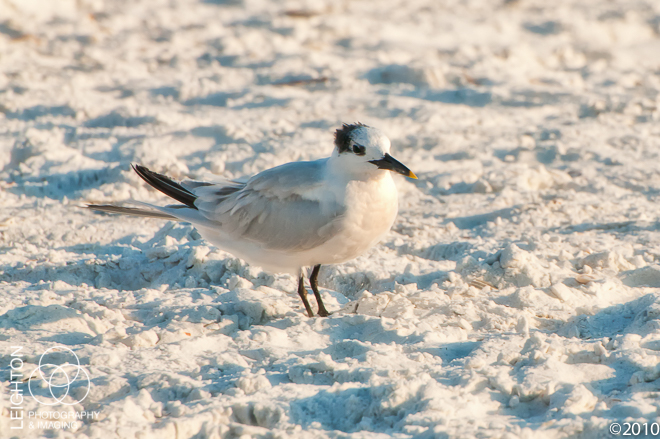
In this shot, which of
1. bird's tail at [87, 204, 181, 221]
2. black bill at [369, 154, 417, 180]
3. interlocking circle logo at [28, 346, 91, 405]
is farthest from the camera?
bird's tail at [87, 204, 181, 221]

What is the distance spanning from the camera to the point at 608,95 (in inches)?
213

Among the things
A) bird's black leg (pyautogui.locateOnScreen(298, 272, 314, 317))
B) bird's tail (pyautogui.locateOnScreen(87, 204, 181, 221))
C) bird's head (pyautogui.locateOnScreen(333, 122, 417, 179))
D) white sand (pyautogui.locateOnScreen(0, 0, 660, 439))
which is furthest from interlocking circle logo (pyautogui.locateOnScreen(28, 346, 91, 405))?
bird's head (pyautogui.locateOnScreen(333, 122, 417, 179))

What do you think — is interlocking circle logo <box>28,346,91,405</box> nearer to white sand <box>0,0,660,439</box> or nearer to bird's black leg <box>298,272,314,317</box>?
white sand <box>0,0,660,439</box>

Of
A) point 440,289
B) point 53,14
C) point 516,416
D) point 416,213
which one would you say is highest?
point 53,14

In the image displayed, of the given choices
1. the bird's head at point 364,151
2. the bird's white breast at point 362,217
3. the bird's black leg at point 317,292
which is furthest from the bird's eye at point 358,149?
the bird's black leg at point 317,292

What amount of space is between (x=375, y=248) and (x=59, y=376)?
1.75 m

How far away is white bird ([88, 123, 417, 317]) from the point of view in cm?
293

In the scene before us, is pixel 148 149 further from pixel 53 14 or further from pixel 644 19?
pixel 644 19

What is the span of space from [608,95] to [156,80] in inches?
141

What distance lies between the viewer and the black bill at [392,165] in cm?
285

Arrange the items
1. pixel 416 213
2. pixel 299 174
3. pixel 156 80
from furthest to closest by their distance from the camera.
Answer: pixel 156 80
pixel 416 213
pixel 299 174

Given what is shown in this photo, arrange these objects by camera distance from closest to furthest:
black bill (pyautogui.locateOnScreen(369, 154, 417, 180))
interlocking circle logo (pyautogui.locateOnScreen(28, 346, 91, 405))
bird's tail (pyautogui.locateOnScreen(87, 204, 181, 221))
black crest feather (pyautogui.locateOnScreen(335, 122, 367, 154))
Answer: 1. interlocking circle logo (pyautogui.locateOnScreen(28, 346, 91, 405))
2. black bill (pyautogui.locateOnScreen(369, 154, 417, 180))
3. black crest feather (pyautogui.locateOnScreen(335, 122, 367, 154))
4. bird's tail (pyautogui.locateOnScreen(87, 204, 181, 221))

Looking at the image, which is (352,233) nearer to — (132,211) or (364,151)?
(364,151)

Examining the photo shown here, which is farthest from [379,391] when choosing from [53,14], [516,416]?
[53,14]
